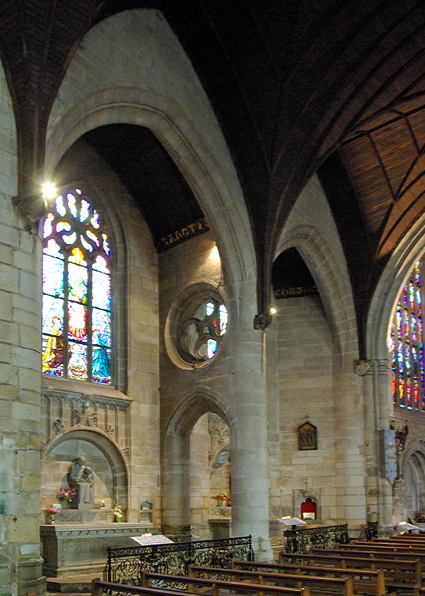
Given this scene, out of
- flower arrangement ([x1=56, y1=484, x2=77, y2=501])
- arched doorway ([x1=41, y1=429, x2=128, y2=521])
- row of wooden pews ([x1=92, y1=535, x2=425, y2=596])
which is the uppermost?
arched doorway ([x1=41, y1=429, x2=128, y2=521])

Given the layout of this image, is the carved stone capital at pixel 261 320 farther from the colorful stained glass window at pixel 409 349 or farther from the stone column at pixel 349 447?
the colorful stained glass window at pixel 409 349

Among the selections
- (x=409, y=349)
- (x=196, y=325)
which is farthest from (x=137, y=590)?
(x=409, y=349)

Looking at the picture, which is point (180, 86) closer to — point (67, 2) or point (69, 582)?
point (67, 2)

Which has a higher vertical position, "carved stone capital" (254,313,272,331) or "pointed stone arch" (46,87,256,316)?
"pointed stone arch" (46,87,256,316)

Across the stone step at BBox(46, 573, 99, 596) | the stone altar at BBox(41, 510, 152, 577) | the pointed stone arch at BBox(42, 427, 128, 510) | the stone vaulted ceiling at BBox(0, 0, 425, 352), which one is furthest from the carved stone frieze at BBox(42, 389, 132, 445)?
the stone vaulted ceiling at BBox(0, 0, 425, 352)

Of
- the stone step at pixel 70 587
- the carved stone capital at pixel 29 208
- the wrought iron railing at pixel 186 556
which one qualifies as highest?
the carved stone capital at pixel 29 208

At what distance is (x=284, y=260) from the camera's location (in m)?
23.6

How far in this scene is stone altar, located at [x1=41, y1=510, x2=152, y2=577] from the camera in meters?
14.7

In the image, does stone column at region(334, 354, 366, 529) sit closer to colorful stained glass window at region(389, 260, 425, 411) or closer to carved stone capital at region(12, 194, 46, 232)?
colorful stained glass window at region(389, 260, 425, 411)

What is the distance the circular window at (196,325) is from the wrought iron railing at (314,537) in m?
4.86

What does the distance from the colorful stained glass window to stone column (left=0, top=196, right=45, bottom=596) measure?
18539mm

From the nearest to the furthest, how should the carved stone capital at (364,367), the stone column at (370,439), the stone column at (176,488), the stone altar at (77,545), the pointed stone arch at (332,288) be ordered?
1. the stone altar at (77,545)
2. the stone column at (176,488)
3. the stone column at (370,439)
4. the pointed stone arch at (332,288)
5. the carved stone capital at (364,367)

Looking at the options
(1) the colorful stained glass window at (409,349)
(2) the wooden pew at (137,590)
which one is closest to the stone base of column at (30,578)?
(2) the wooden pew at (137,590)

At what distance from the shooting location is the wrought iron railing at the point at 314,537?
1803 cm
